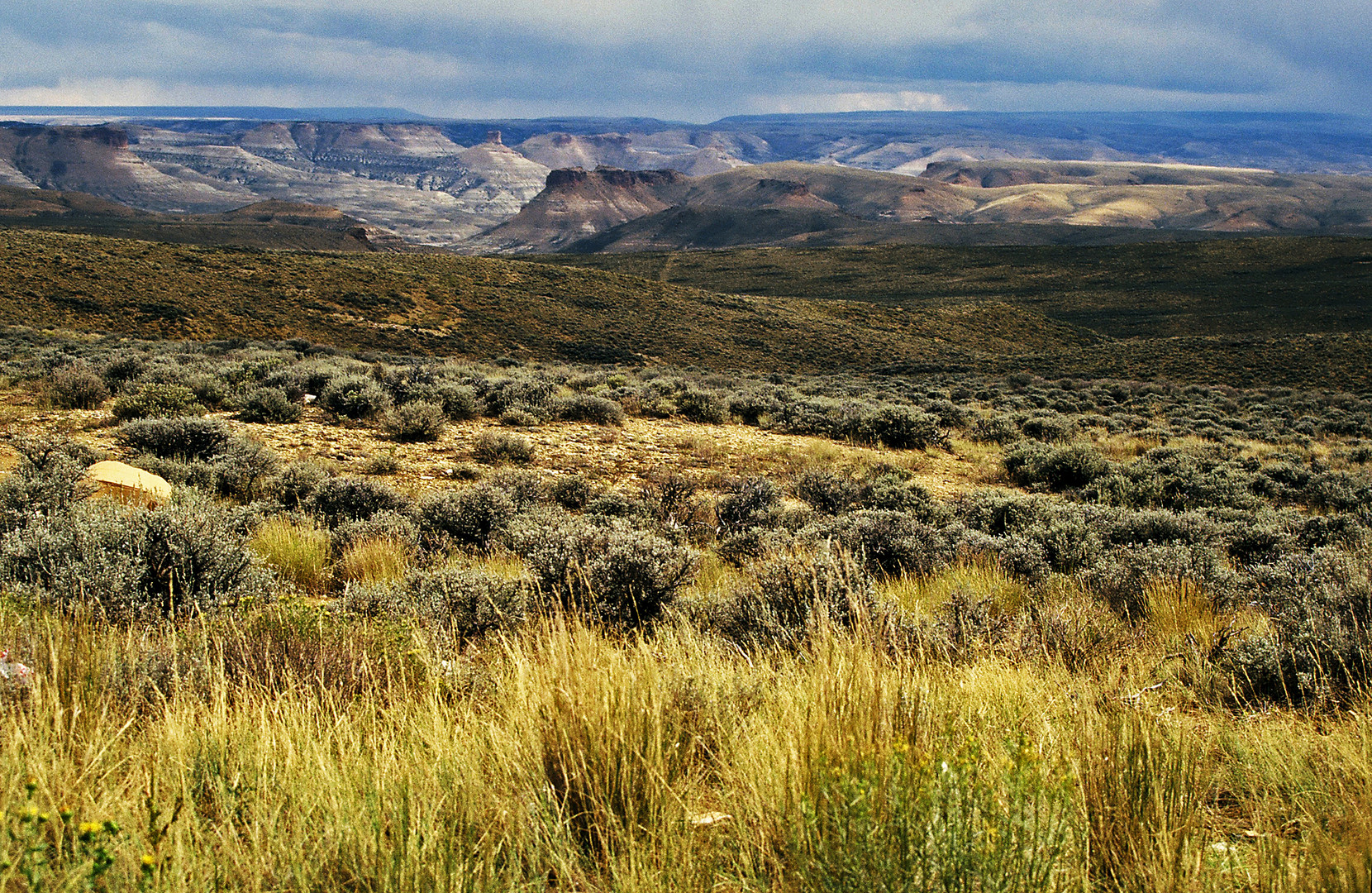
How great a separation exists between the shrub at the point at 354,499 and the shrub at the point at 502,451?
2494 millimetres

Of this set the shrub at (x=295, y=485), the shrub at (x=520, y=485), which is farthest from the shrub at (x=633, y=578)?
the shrub at (x=295, y=485)

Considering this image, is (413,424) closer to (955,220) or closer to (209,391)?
(209,391)

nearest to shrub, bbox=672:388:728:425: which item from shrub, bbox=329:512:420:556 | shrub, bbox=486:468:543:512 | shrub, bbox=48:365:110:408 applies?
shrub, bbox=486:468:543:512

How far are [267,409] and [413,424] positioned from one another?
2.16m

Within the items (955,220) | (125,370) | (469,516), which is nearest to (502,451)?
(469,516)

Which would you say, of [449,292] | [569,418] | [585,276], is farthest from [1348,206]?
[569,418]

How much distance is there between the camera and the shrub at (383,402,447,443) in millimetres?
10125

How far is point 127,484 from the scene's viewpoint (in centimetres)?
639

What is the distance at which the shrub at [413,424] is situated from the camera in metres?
10.1

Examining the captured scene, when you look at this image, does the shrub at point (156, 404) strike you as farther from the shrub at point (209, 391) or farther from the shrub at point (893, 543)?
the shrub at point (893, 543)

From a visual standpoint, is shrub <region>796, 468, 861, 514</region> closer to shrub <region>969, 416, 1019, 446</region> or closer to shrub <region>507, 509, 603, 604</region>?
shrub <region>507, 509, 603, 604</region>

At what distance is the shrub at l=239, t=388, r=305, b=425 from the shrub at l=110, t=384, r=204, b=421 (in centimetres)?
58

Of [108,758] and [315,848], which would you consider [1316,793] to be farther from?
[108,758]

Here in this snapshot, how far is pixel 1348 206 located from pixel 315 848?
817 feet
